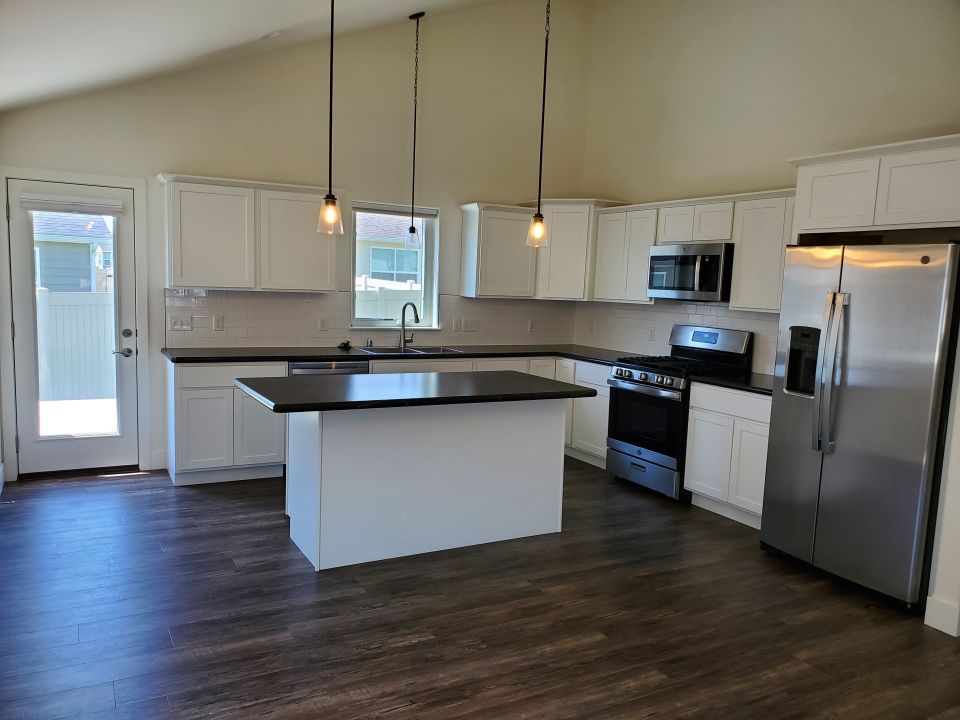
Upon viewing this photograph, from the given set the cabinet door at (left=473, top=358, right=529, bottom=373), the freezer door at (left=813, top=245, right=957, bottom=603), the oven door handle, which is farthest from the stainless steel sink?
the freezer door at (left=813, top=245, right=957, bottom=603)

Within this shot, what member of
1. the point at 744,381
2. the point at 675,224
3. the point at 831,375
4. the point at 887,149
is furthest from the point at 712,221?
the point at 831,375

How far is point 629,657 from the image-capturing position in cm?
305

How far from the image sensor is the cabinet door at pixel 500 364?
20.7 feet

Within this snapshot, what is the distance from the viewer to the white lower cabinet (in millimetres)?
4660

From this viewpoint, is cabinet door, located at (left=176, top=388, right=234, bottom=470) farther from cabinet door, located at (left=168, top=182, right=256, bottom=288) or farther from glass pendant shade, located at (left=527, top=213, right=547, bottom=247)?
glass pendant shade, located at (left=527, top=213, right=547, bottom=247)

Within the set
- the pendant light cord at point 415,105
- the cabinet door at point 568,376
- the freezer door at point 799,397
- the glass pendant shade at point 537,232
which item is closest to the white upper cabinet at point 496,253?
the pendant light cord at point 415,105

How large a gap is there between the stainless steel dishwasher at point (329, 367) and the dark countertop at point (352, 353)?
4cm

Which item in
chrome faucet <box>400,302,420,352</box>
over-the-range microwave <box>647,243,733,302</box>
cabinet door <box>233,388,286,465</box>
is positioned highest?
over-the-range microwave <box>647,243,733,302</box>

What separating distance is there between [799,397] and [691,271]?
1.74 m

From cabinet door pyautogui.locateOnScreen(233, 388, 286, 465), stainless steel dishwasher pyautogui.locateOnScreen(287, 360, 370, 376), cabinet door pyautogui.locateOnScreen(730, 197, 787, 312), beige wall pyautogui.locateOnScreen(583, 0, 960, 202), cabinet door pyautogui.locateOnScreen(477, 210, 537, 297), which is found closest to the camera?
beige wall pyautogui.locateOnScreen(583, 0, 960, 202)

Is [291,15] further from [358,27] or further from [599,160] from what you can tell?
[599,160]

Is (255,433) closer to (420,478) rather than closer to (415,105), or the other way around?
(420,478)

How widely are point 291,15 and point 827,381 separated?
4.12 m

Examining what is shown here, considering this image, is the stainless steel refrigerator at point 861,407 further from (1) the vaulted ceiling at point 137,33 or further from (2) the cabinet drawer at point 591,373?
(1) the vaulted ceiling at point 137,33
